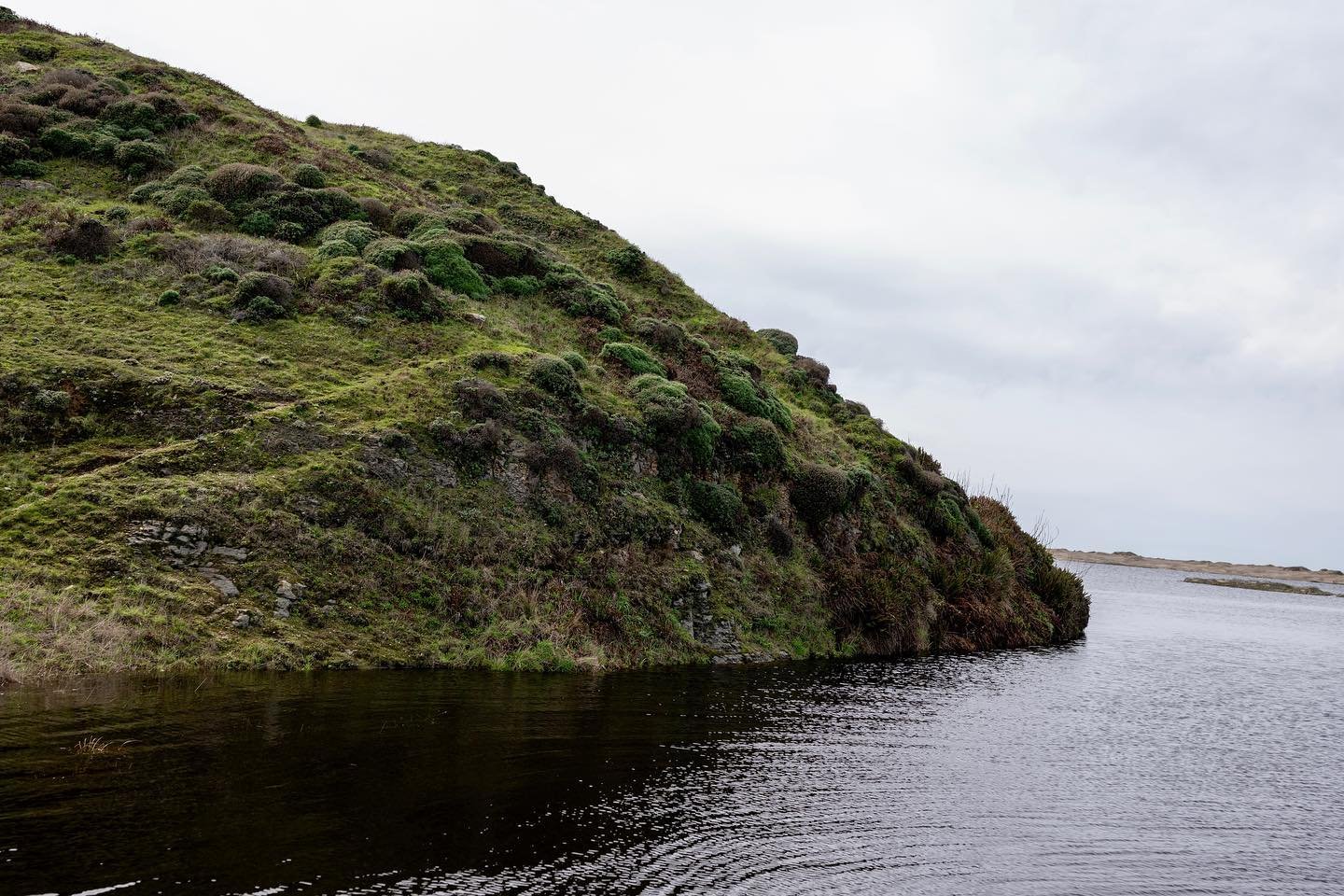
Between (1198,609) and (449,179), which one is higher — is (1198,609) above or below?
below

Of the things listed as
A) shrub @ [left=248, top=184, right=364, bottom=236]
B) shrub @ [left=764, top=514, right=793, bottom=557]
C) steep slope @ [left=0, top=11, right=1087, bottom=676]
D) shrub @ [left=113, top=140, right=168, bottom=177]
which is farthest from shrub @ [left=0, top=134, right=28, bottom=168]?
shrub @ [left=764, top=514, right=793, bottom=557]

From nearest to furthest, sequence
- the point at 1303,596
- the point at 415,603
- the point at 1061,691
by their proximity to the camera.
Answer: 1. the point at 415,603
2. the point at 1061,691
3. the point at 1303,596

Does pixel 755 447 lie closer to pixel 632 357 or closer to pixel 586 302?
pixel 632 357

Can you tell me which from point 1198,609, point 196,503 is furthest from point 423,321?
point 1198,609

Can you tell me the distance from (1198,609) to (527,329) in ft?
219

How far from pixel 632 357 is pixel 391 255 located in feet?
39.7

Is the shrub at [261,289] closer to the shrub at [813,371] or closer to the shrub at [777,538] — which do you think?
the shrub at [777,538]

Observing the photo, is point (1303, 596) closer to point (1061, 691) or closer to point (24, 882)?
point (1061, 691)

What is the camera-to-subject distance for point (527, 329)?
3678cm

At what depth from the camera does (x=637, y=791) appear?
42.9 feet

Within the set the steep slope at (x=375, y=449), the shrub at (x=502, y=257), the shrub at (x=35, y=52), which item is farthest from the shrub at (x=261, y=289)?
the shrub at (x=35, y=52)

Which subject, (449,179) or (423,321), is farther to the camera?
(449,179)

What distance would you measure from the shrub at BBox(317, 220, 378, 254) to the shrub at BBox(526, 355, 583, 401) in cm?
1244

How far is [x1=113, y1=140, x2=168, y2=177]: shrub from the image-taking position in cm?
3925
